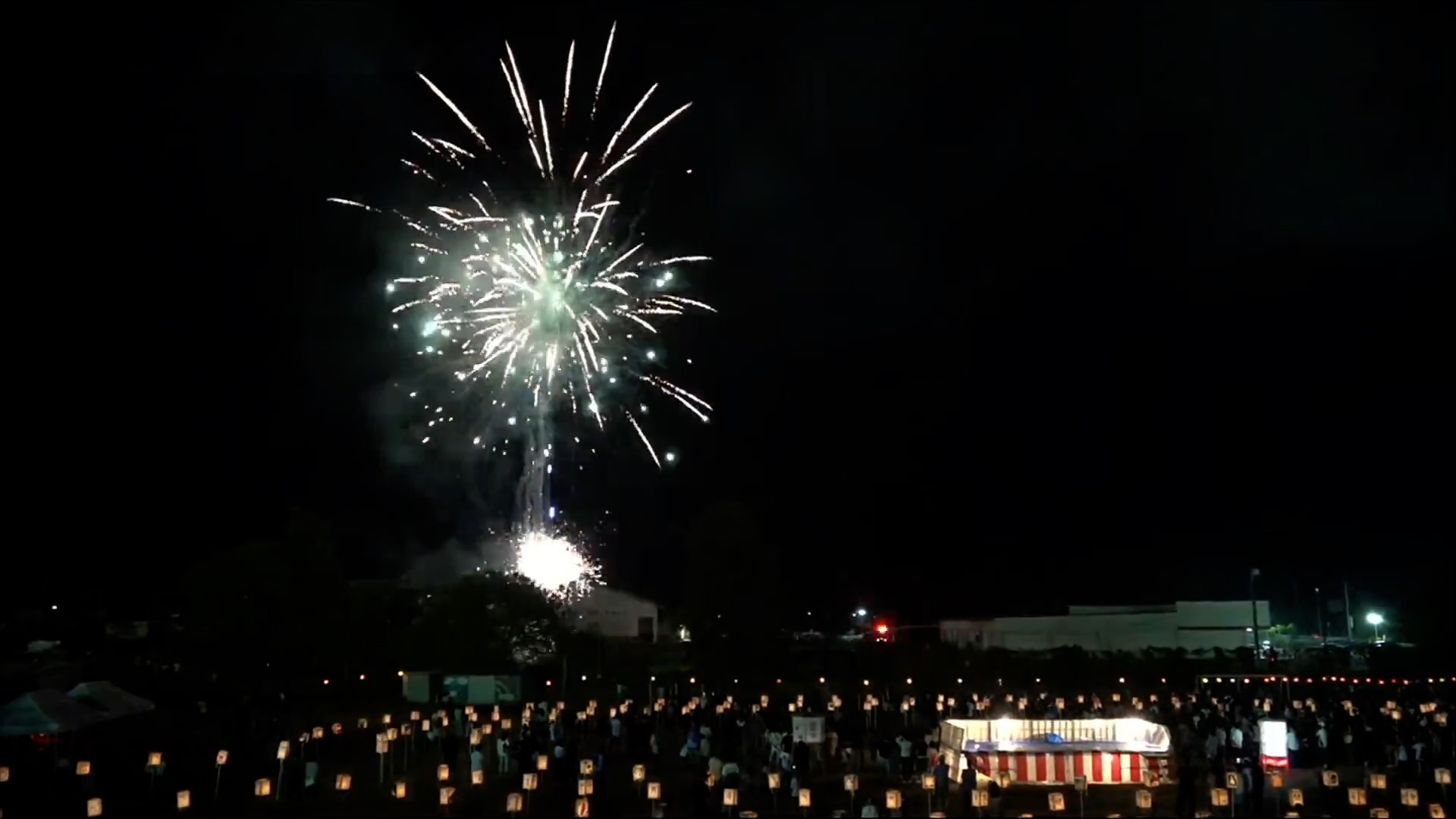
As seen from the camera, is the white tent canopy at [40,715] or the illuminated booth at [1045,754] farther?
the illuminated booth at [1045,754]

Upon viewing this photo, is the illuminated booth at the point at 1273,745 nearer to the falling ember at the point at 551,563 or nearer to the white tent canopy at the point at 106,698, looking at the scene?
the white tent canopy at the point at 106,698

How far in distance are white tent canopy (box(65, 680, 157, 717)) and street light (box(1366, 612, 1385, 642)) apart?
55.1m

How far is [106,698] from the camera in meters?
22.7

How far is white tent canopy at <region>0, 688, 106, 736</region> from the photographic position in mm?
19062

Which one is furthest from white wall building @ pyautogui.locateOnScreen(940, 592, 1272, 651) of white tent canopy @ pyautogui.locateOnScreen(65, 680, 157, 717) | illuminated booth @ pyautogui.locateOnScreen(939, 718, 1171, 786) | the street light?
white tent canopy @ pyautogui.locateOnScreen(65, 680, 157, 717)

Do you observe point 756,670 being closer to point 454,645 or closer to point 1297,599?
point 454,645

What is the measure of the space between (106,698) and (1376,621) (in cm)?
5714

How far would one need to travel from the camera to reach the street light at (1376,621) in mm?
59750

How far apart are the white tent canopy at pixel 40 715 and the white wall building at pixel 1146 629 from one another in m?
36.8

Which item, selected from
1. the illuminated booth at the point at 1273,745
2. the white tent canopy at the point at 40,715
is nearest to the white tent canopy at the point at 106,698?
the white tent canopy at the point at 40,715

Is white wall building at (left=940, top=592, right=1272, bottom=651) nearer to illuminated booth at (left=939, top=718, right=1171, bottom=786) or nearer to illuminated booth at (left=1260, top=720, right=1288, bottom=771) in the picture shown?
illuminated booth at (left=939, top=718, right=1171, bottom=786)

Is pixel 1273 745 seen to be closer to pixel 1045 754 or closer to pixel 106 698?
pixel 1045 754

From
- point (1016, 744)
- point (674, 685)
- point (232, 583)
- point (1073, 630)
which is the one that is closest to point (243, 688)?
point (232, 583)

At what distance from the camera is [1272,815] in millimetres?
18219
